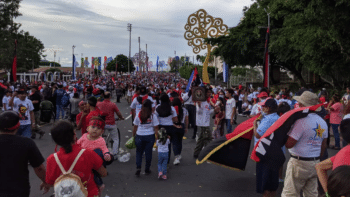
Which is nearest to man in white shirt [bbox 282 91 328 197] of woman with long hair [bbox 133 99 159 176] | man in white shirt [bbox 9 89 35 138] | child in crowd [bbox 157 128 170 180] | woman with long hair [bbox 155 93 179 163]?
child in crowd [bbox 157 128 170 180]

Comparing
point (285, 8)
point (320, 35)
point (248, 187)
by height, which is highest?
point (285, 8)

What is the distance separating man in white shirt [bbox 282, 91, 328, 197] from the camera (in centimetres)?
421

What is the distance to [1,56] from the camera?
56406 mm

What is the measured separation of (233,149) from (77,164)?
3555 mm

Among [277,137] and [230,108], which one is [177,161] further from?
[277,137]

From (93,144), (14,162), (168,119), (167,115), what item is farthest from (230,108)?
(14,162)

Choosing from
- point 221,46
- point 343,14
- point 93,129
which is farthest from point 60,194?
point 221,46

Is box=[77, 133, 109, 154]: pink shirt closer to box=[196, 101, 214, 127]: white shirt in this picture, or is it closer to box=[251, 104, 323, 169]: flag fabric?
box=[251, 104, 323, 169]: flag fabric

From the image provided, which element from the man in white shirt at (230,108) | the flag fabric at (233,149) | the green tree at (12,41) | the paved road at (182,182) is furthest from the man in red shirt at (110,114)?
the green tree at (12,41)

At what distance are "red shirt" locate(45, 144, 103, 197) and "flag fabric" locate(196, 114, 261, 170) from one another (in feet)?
10.2

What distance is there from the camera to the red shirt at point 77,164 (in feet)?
10.4

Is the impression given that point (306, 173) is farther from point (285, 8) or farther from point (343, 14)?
point (285, 8)

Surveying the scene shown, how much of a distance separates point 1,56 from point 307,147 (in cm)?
6126

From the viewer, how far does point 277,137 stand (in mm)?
4207
